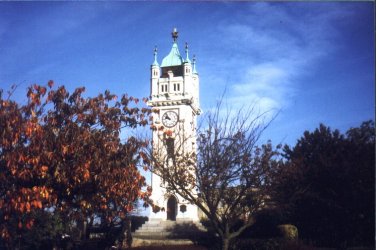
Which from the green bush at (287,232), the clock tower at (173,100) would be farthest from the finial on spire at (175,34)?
the green bush at (287,232)

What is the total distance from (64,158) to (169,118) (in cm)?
3231

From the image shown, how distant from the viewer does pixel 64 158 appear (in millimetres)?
11180

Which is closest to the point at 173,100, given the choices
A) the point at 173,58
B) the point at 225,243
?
the point at 173,58

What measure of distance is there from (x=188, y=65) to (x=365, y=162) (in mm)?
27689

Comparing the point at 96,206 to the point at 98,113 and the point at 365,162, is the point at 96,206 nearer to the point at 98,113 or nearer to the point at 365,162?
the point at 98,113

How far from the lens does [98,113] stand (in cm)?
1294

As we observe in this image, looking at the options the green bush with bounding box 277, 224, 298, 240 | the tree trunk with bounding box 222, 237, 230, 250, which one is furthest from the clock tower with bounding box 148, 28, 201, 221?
the tree trunk with bounding box 222, 237, 230, 250

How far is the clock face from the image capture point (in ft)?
142

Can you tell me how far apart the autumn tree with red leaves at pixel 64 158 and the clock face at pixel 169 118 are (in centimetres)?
2919

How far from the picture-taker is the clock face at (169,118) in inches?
1706

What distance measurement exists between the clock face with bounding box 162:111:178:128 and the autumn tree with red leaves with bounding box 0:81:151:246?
29.2 metres

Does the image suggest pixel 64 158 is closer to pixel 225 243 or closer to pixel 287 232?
pixel 225 243

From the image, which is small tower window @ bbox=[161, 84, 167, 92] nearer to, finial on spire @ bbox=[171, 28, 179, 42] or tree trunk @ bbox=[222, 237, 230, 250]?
finial on spire @ bbox=[171, 28, 179, 42]

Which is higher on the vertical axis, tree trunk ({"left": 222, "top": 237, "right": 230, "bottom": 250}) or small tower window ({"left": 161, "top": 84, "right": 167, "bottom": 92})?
small tower window ({"left": 161, "top": 84, "right": 167, "bottom": 92})
